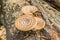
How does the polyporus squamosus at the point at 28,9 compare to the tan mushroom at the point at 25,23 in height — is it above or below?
above

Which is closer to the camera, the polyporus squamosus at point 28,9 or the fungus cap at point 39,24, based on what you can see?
the fungus cap at point 39,24

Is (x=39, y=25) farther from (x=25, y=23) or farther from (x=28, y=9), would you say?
(x=28, y=9)

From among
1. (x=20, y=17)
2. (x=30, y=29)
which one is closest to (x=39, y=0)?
(x=20, y=17)

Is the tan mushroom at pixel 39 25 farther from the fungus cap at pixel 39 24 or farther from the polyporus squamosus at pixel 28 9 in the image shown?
the polyporus squamosus at pixel 28 9

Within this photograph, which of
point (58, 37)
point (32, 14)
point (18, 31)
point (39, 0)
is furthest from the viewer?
point (39, 0)

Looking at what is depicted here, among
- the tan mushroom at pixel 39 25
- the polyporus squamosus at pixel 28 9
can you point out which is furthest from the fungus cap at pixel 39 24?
the polyporus squamosus at pixel 28 9

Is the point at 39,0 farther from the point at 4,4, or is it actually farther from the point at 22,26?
the point at 22,26

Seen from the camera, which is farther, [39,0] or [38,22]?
[39,0]
